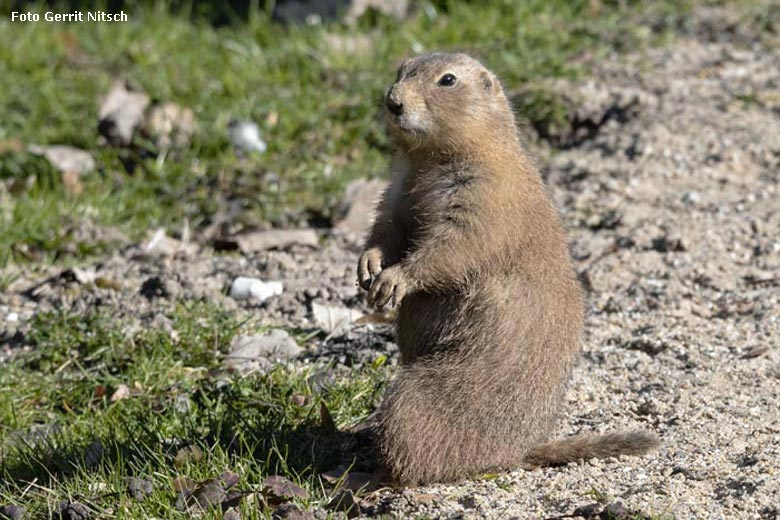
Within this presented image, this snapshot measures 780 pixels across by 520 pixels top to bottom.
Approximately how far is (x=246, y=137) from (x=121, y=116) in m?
0.89

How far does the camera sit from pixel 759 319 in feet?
19.0

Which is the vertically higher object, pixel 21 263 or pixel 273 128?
pixel 273 128

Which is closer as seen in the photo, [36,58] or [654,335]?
[654,335]

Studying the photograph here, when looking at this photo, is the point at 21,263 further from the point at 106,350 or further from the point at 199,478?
the point at 199,478

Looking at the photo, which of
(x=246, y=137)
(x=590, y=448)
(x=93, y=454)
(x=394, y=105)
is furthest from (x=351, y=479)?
(x=246, y=137)

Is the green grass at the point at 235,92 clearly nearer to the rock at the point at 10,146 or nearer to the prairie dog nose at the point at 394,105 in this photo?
the rock at the point at 10,146

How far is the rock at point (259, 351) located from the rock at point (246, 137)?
9.15ft

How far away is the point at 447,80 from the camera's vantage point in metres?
4.75

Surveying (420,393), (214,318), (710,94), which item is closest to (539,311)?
(420,393)

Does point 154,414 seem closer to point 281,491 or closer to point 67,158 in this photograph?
point 281,491

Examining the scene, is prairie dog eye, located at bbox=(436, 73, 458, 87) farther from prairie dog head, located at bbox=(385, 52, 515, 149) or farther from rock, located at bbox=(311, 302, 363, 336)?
rock, located at bbox=(311, 302, 363, 336)

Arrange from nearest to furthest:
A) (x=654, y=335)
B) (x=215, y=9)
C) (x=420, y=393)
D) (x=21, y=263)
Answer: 1. (x=420, y=393)
2. (x=654, y=335)
3. (x=21, y=263)
4. (x=215, y=9)

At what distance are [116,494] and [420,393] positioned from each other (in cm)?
119

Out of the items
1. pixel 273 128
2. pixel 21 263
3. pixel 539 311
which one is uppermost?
pixel 539 311
